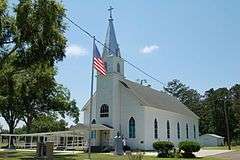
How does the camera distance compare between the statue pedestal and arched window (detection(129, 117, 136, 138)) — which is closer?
the statue pedestal

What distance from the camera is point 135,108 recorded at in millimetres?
51188

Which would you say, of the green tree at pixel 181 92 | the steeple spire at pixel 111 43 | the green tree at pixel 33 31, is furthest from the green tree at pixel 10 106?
the green tree at pixel 181 92

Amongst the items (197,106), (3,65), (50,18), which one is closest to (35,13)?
(50,18)

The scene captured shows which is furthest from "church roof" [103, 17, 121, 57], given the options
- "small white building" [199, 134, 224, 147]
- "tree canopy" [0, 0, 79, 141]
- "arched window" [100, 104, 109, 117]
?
"small white building" [199, 134, 224, 147]

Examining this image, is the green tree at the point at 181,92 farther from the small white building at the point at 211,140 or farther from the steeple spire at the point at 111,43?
the steeple spire at the point at 111,43

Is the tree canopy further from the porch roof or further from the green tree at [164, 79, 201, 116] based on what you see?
the green tree at [164, 79, 201, 116]

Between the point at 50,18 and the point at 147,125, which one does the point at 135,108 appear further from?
the point at 50,18

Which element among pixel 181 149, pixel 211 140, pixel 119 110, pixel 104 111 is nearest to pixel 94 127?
pixel 104 111

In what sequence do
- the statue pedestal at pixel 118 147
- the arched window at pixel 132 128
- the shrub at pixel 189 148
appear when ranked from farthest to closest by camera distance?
the arched window at pixel 132 128
the statue pedestal at pixel 118 147
the shrub at pixel 189 148

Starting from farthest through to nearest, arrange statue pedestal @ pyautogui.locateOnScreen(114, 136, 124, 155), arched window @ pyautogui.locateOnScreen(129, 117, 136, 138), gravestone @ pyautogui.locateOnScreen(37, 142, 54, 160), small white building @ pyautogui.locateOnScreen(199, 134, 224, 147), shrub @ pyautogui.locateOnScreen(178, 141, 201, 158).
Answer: small white building @ pyautogui.locateOnScreen(199, 134, 224, 147) < arched window @ pyautogui.locateOnScreen(129, 117, 136, 138) < statue pedestal @ pyautogui.locateOnScreen(114, 136, 124, 155) < shrub @ pyautogui.locateOnScreen(178, 141, 201, 158) < gravestone @ pyautogui.locateOnScreen(37, 142, 54, 160)

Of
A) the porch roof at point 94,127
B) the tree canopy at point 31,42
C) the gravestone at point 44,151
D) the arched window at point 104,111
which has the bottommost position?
the gravestone at point 44,151

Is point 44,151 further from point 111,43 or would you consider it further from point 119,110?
point 111,43

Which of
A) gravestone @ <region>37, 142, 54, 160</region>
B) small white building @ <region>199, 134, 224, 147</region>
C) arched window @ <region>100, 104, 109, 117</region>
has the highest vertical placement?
arched window @ <region>100, 104, 109, 117</region>

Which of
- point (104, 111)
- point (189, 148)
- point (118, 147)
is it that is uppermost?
point (104, 111)
